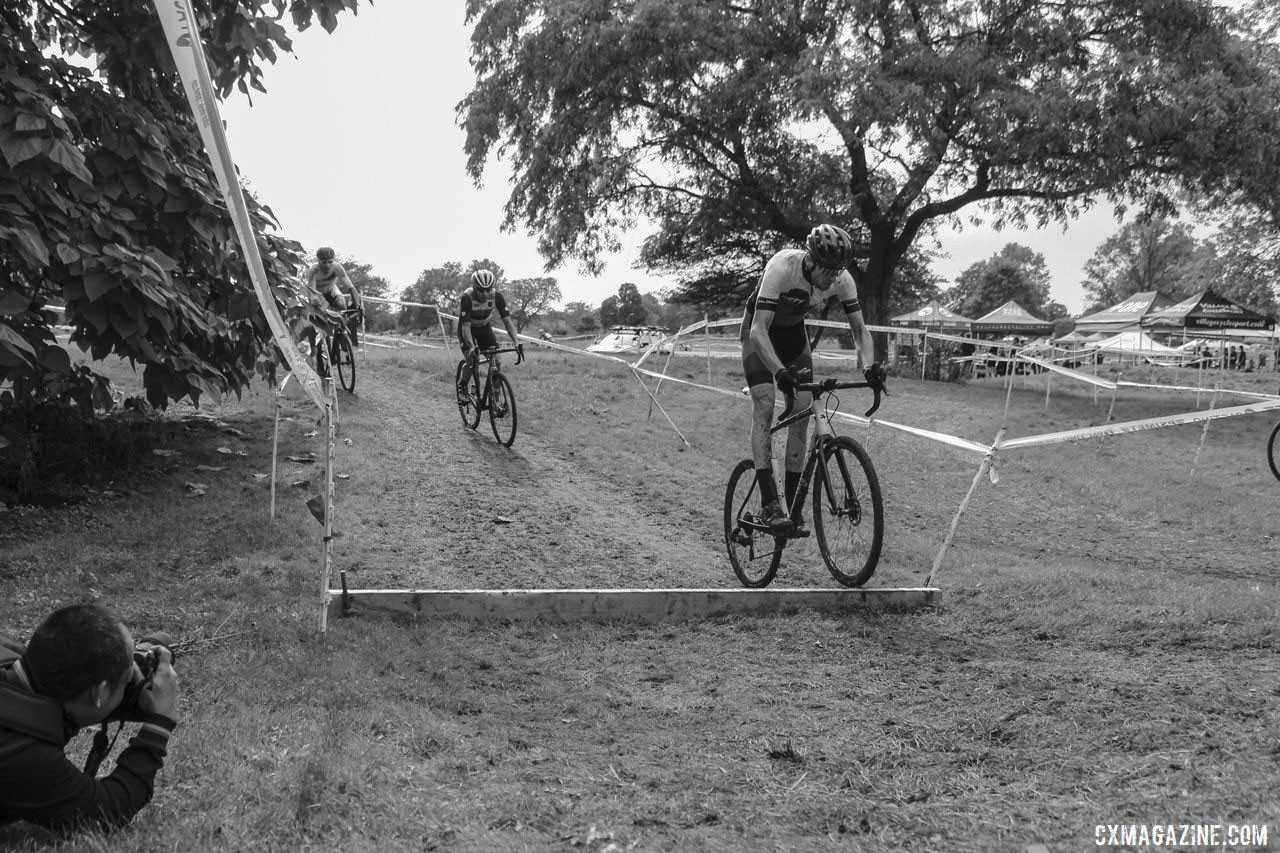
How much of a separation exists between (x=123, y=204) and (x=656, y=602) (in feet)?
16.0

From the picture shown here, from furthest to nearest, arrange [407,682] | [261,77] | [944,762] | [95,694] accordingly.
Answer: [261,77]
[407,682]
[944,762]
[95,694]

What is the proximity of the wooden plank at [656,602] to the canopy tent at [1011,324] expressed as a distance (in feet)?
117

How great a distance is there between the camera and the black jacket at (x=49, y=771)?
9.09 ft

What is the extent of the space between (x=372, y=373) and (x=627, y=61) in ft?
33.3

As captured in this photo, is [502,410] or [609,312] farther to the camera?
[609,312]

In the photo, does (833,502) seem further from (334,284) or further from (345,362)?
(345,362)

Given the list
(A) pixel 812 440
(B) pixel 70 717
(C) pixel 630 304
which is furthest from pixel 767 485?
(C) pixel 630 304

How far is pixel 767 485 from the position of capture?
633 cm

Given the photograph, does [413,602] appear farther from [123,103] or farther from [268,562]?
[123,103]

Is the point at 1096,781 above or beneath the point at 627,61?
beneath

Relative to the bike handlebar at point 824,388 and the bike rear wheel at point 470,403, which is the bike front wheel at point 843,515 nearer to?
the bike handlebar at point 824,388

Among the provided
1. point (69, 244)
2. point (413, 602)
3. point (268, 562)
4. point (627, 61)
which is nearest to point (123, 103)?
point (69, 244)

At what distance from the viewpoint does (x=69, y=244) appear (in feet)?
19.3
